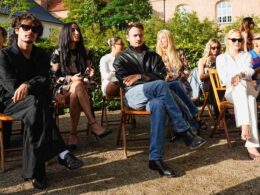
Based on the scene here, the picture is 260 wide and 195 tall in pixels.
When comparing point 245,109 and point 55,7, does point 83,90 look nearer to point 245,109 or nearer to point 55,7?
point 245,109

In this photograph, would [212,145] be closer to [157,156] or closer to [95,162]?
[157,156]

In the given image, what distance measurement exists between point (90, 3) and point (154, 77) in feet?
128

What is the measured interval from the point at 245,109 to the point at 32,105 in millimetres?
2504

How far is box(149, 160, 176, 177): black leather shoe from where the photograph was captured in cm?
355

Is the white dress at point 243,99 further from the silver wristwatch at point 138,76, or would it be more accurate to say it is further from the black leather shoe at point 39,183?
the black leather shoe at point 39,183

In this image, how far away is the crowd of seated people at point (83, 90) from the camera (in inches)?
134

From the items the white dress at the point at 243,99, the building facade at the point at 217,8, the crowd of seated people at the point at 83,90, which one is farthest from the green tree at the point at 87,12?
the white dress at the point at 243,99

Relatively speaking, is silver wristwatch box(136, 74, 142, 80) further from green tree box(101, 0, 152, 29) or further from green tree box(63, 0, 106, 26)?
green tree box(63, 0, 106, 26)

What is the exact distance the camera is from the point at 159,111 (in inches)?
148

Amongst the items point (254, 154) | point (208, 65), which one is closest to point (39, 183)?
point (254, 154)

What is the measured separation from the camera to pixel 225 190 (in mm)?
3152

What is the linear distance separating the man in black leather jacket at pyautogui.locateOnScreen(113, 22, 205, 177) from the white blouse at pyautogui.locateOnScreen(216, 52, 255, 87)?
0.82 m

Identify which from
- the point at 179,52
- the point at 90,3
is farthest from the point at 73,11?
the point at 179,52

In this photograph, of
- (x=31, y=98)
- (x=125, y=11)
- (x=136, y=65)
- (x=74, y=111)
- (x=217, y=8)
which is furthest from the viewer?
(x=125, y=11)
